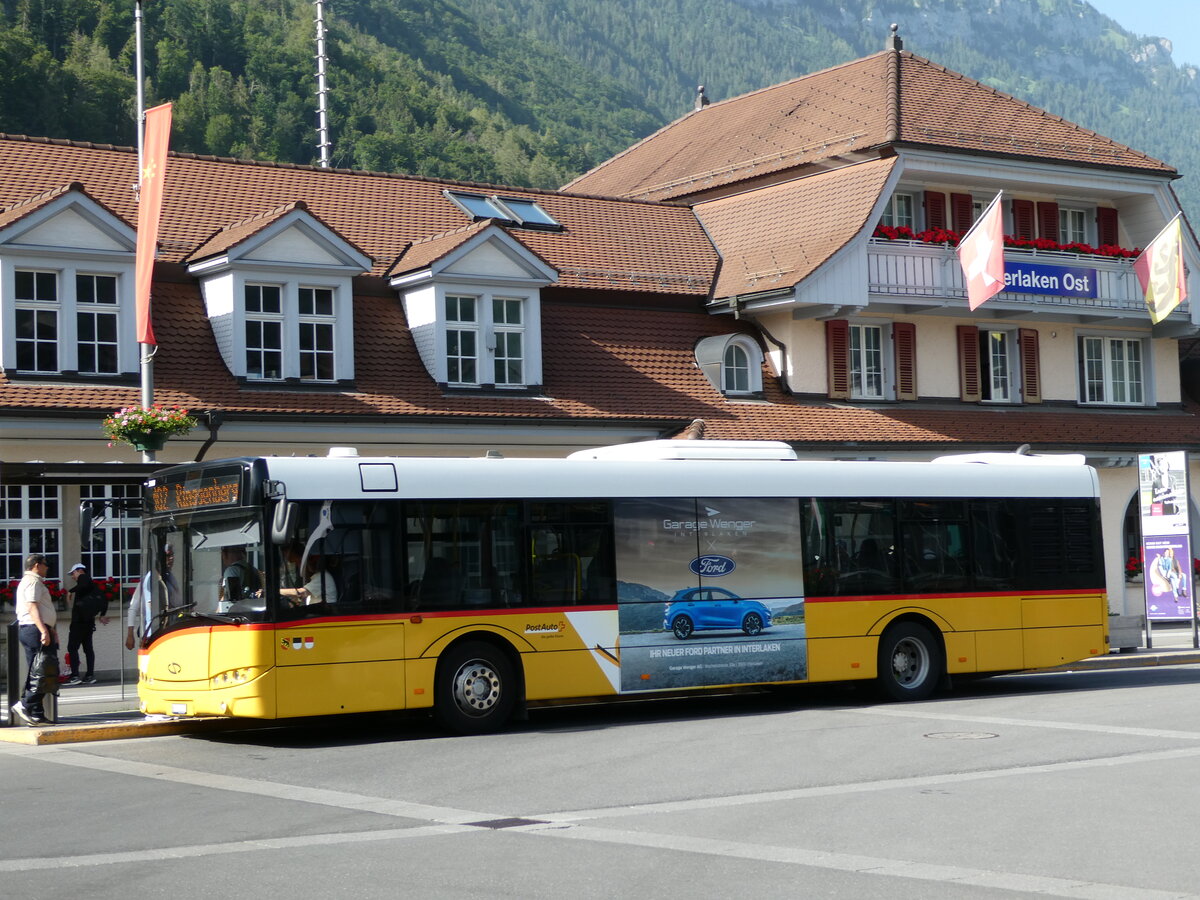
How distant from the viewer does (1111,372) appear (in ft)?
120

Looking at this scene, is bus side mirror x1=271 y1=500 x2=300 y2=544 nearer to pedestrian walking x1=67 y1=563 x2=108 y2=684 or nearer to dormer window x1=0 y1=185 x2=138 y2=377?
pedestrian walking x1=67 y1=563 x2=108 y2=684

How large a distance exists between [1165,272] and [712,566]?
19.4 m

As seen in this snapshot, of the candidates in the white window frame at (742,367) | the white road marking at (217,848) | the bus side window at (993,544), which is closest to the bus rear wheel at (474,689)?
the white road marking at (217,848)

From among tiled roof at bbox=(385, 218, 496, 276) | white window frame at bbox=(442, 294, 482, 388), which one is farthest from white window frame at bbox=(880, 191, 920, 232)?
white window frame at bbox=(442, 294, 482, 388)

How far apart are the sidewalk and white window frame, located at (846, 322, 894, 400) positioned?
8.30 m

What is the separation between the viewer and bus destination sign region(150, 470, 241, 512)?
53.0 ft

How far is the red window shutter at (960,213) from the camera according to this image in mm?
34175

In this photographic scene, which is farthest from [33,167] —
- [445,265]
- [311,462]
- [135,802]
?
[135,802]

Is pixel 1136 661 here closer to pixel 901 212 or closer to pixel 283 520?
pixel 901 212

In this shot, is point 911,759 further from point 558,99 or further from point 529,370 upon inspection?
point 558,99

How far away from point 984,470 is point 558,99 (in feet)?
384

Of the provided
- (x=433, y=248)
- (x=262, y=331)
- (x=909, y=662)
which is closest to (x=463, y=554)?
(x=909, y=662)

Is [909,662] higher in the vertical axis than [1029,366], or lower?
lower

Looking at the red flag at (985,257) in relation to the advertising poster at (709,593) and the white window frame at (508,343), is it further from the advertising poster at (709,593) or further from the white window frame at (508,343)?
the advertising poster at (709,593)
